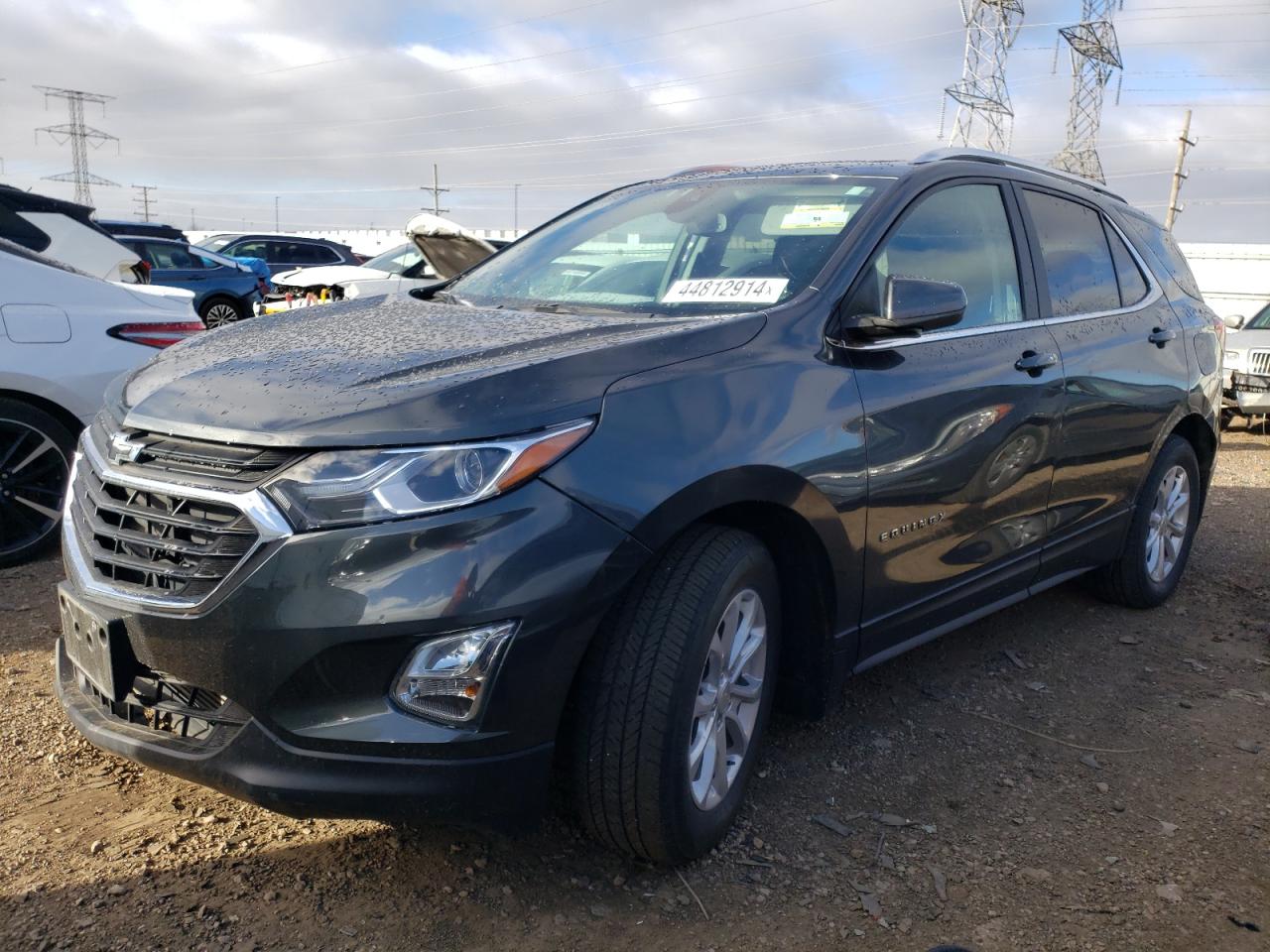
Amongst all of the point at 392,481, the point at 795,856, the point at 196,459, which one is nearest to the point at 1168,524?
the point at 795,856

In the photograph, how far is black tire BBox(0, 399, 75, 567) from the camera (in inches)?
186

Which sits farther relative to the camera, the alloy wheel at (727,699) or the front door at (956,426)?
the front door at (956,426)

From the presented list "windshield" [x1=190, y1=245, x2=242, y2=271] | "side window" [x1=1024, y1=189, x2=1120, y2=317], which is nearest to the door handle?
"side window" [x1=1024, y1=189, x2=1120, y2=317]

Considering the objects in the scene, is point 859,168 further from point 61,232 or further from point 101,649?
point 61,232

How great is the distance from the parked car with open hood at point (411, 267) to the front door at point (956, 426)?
2831 mm

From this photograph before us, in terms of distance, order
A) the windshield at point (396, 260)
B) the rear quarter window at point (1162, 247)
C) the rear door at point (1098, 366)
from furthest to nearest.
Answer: the windshield at point (396, 260), the rear quarter window at point (1162, 247), the rear door at point (1098, 366)

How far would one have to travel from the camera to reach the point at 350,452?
220 cm

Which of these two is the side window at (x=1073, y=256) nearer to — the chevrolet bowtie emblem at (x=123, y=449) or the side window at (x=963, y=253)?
the side window at (x=963, y=253)

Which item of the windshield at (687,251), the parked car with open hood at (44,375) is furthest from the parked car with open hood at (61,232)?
the windshield at (687,251)

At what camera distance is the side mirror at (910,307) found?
300 cm

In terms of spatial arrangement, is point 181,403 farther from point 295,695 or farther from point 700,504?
point 700,504

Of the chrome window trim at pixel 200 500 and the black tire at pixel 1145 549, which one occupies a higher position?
the chrome window trim at pixel 200 500

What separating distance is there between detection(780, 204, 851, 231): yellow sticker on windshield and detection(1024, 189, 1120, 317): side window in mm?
1090

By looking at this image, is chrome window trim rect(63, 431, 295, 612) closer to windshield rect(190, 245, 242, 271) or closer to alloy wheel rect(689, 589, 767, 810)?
alloy wheel rect(689, 589, 767, 810)
